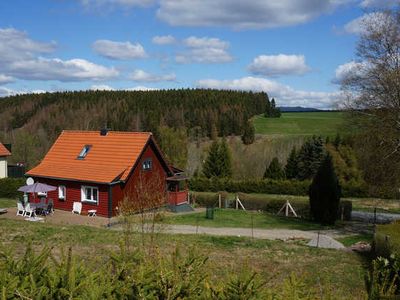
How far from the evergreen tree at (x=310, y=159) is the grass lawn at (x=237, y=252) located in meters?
37.2

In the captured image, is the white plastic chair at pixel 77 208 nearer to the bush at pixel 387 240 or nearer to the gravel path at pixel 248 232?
the gravel path at pixel 248 232

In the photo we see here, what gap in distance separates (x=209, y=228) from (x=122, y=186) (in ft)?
23.2

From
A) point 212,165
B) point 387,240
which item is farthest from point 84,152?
point 387,240

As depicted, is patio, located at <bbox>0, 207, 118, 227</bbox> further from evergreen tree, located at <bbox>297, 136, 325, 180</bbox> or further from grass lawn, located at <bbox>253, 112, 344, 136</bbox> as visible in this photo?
grass lawn, located at <bbox>253, 112, 344, 136</bbox>

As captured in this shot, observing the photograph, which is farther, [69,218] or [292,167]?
[292,167]

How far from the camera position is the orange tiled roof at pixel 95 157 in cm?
2872

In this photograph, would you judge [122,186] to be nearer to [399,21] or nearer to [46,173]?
[46,173]

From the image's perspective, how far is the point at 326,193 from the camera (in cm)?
2631

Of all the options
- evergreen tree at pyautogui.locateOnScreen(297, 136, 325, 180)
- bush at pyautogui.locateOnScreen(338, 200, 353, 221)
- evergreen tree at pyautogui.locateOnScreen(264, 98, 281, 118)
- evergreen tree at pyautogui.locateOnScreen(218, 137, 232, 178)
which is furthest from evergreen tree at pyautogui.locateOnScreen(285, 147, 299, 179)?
evergreen tree at pyautogui.locateOnScreen(264, 98, 281, 118)

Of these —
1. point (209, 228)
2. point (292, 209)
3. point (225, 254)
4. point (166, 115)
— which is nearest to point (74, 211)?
point (209, 228)

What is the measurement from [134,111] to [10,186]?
2434 inches

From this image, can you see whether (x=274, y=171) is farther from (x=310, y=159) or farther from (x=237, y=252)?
(x=237, y=252)

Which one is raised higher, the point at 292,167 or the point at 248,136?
the point at 248,136

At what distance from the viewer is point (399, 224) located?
14.9 metres
